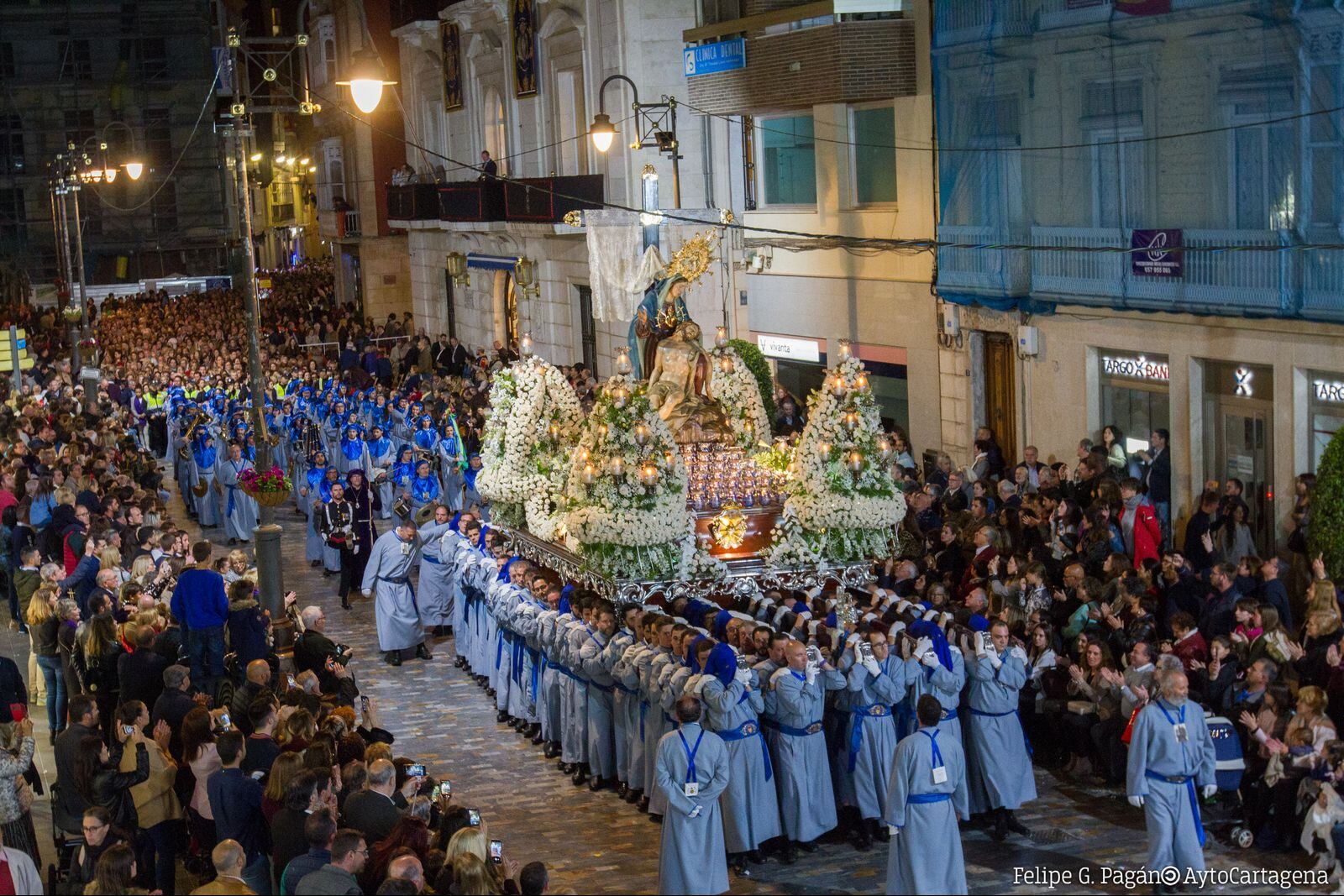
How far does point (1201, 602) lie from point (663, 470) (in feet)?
14.9

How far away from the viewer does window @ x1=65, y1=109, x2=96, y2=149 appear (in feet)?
245

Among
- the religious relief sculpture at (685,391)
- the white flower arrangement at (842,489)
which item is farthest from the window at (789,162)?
the white flower arrangement at (842,489)

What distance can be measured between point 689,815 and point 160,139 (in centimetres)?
7018

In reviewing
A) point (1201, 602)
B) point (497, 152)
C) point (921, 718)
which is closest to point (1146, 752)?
point (921, 718)

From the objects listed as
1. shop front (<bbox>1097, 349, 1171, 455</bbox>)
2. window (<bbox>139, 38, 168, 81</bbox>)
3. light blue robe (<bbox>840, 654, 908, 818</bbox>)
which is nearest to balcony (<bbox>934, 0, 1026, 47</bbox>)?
shop front (<bbox>1097, 349, 1171, 455</bbox>)

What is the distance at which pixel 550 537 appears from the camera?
1750 centimetres

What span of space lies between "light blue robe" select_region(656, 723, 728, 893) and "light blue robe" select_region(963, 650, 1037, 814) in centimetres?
217

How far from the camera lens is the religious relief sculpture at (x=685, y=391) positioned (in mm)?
17688

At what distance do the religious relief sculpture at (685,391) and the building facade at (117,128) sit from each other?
2308 inches

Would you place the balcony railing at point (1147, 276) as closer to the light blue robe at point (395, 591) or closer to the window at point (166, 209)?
the light blue robe at point (395, 591)

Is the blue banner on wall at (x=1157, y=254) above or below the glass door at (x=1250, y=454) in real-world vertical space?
above

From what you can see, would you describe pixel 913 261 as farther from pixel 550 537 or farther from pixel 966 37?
pixel 550 537

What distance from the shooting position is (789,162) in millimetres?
27922

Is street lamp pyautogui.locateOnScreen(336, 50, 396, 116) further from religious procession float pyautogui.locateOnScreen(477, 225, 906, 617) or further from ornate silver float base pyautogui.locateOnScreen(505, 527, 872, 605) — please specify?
ornate silver float base pyautogui.locateOnScreen(505, 527, 872, 605)
